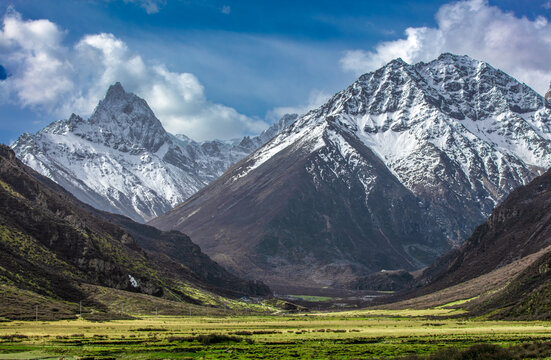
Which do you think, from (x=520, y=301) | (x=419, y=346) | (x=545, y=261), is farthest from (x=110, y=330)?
(x=545, y=261)

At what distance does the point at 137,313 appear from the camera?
7052 inches

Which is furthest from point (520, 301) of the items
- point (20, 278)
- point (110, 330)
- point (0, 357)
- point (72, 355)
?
point (20, 278)

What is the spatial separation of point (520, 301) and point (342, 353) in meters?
77.9

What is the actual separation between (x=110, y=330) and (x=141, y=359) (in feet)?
147

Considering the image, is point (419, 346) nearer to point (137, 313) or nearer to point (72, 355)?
point (72, 355)

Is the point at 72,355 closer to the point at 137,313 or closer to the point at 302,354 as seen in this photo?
the point at 302,354

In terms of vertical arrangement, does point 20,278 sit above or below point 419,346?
above

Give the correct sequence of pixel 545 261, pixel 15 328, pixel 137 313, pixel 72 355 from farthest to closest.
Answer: pixel 137 313 < pixel 545 261 < pixel 15 328 < pixel 72 355

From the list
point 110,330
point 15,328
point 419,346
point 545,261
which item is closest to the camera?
point 419,346

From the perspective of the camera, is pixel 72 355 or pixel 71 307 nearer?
pixel 72 355

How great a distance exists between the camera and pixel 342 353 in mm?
84438

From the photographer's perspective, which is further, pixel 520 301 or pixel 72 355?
pixel 520 301

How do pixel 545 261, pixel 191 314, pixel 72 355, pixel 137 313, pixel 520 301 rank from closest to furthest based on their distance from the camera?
pixel 72 355 → pixel 520 301 → pixel 545 261 → pixel 137 313 → pixel 191 314

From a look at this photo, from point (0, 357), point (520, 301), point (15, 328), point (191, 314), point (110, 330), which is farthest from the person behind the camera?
point (191, 314)
